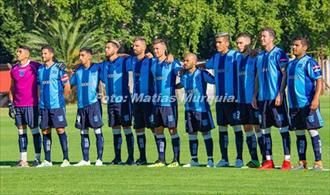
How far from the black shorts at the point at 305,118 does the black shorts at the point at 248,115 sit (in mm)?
742

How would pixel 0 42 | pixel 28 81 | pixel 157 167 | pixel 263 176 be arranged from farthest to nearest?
pixel 0 42, pixel 28 81, pixel 157 167, pixel 263 176

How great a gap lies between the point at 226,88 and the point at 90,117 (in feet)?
9.37

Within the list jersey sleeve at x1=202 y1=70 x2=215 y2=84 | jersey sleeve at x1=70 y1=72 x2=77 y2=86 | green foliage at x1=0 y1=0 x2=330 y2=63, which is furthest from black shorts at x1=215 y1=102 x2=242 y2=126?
green foliage at x1=0 y1=0 x2=330 y2=63

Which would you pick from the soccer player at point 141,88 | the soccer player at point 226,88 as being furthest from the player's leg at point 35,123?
the soccer player at point 226,88

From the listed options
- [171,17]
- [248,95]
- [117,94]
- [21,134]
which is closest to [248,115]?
[248,95]

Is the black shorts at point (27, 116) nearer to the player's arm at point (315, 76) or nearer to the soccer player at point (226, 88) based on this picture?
the soccer player at point (226, 88)

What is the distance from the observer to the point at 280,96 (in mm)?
17938

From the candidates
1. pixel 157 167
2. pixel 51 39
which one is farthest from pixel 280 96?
pixel 51 39

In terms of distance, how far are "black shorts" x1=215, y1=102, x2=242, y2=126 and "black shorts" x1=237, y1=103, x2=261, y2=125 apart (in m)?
0.07

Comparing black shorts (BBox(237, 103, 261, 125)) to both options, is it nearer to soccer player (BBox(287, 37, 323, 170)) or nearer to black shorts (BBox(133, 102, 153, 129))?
soccer player (BBox(287, 37, 323, 170))

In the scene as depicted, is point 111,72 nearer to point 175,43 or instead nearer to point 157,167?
point 157,167

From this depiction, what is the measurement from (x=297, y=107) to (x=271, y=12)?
5317 centimetres

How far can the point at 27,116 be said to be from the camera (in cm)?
2036

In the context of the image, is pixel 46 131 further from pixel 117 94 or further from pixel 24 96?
pixel 117 94
